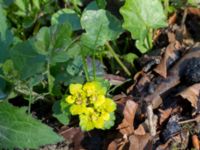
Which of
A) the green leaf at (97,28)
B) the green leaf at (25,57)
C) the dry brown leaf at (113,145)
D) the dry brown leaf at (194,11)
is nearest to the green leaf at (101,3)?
the green leaf at (97,28)

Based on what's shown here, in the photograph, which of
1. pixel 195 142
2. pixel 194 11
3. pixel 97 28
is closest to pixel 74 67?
pixel 97 28

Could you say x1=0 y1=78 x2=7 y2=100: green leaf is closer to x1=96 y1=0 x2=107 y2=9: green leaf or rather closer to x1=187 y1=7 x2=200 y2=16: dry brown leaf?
x1=96 y1=0 x2=107 y2=9: green leaf

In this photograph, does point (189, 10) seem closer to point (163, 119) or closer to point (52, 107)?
point (163, 119)

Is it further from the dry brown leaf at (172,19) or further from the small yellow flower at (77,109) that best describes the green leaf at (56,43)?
the dry brown leaf at (172,19)

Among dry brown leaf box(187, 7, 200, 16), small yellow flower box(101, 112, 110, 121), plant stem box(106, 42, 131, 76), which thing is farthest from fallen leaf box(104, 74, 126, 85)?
dry brown leaf box(187, 7, 200, 16)

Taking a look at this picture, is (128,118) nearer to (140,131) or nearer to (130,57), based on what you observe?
(140,131)

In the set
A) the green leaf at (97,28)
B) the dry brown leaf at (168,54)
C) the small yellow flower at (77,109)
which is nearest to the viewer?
the small yellow flower at (77,109)
